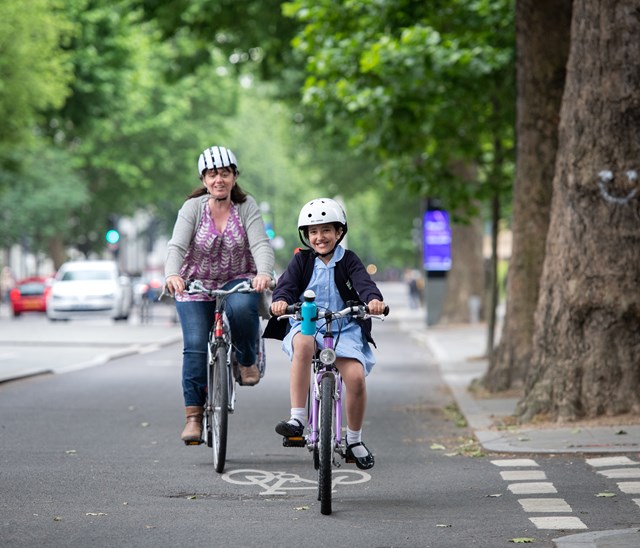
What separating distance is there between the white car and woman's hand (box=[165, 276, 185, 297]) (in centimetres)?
3190

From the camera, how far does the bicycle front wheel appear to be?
351 inches

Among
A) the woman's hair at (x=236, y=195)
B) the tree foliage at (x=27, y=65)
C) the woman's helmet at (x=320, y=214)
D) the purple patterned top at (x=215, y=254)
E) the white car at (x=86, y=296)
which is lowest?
the white car at (x=86, y=296)

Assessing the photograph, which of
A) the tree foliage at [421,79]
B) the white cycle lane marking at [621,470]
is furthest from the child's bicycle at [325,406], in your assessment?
the tree foliage at [421,79]

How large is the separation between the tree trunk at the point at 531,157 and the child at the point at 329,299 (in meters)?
7.29

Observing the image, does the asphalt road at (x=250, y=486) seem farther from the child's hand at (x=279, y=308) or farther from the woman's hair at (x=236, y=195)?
the woman's hair at (x=236, y=195)

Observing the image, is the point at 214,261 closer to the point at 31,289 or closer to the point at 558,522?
the point at 558,522

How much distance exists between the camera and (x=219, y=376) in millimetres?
9031

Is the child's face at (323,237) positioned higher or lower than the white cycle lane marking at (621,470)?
higher

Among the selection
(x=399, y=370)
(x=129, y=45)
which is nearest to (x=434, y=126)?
(x=399, y=370)

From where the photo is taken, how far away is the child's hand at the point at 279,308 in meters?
7.85

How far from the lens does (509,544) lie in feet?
21.4

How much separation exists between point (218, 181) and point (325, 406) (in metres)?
2.24

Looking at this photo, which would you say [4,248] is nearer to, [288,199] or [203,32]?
[203,32]

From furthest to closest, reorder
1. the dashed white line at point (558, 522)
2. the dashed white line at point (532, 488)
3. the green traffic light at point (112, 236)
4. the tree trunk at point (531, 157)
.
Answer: the green traffic light at point (112, 236) → the tree trunk at point (531, 157) → the dashed white line at point (532, 488) → the dashed white line at point (558, 522)
